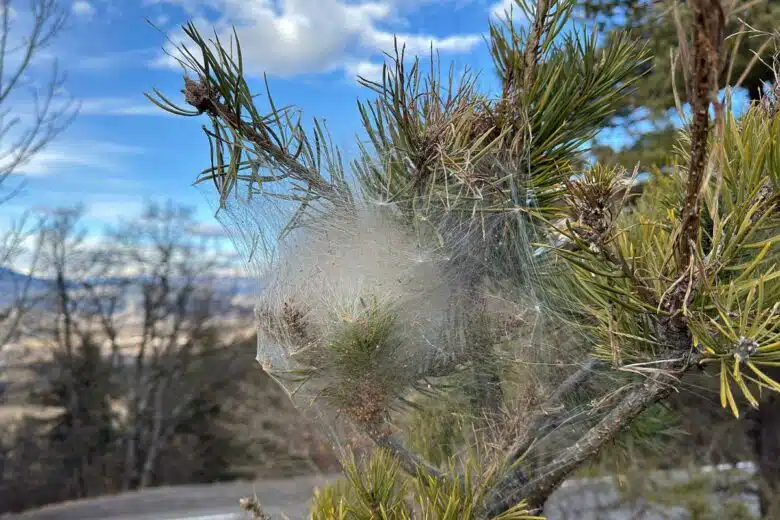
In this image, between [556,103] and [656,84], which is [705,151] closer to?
[556,103]

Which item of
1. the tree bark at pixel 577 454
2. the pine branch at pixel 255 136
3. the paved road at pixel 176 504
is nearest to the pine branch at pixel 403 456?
the tree bark at pixel 577 454

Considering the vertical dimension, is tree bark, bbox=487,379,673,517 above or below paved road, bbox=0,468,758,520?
above

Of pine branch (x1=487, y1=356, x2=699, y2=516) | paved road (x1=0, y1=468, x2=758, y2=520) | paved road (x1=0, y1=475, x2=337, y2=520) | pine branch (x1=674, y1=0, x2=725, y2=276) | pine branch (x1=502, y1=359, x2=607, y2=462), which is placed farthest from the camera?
paved road (x1=0, y1=475, x2=337, y2=520)

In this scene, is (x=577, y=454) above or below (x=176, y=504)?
above

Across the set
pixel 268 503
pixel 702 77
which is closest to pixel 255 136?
pixel 702 77

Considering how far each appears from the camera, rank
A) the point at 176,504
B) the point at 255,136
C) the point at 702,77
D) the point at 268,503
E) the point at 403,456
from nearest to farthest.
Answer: the point at 702,77 → the point at 255,136 → the point at 403,456 → the point at 268,503 → the point at 176,504

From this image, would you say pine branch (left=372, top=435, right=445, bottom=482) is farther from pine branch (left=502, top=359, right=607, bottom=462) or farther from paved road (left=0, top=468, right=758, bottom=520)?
paved road (left=0, top=468, right=758, bottom=520)

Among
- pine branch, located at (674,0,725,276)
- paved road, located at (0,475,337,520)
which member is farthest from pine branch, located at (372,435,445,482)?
paved road, located at (0,475,337,520)

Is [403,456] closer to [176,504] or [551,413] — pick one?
[551,413]
